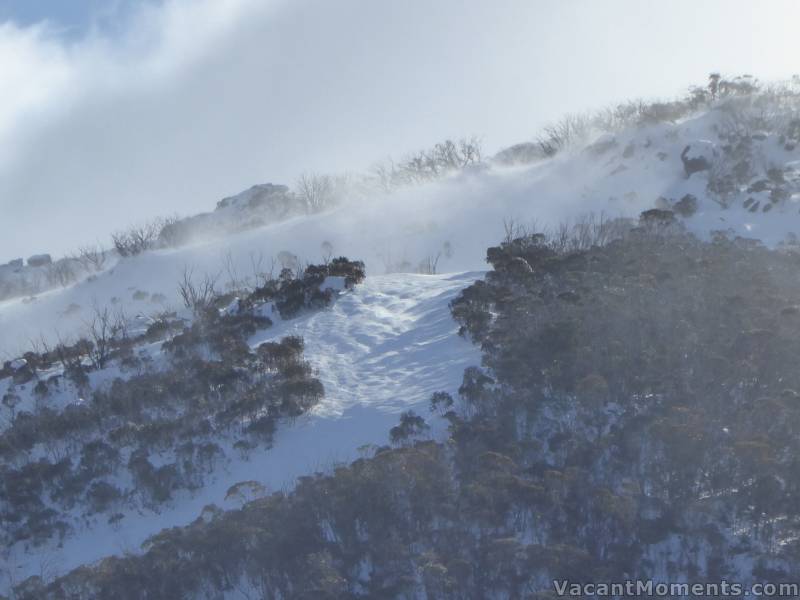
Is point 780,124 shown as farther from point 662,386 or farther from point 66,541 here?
point 66,541

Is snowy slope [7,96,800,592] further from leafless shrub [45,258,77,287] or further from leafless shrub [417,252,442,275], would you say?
leafless shrub [45,258,77,287]

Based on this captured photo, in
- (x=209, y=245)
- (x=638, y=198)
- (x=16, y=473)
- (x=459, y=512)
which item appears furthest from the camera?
(x=209, y=245)

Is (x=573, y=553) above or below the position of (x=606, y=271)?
below

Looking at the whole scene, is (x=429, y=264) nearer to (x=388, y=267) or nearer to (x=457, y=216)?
(x=388, y=267)

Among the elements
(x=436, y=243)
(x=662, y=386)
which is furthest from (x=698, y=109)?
(x=662, y=386)

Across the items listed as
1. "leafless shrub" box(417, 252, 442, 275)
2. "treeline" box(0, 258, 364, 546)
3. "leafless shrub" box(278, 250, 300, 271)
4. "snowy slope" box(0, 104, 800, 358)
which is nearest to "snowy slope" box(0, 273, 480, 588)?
"treeline" box(0, 258, 364, 546)

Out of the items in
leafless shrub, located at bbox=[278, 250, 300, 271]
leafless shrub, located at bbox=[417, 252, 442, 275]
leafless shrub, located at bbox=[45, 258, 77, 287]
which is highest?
leafless shrub, located at bbox=[45, 258, 77, 287]

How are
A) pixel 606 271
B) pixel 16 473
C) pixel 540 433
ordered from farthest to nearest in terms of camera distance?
pixel 606 271, pixel 16 473, pixel 540 433

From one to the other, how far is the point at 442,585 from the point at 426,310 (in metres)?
10.9

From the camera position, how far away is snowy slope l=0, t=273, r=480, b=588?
15.9 m

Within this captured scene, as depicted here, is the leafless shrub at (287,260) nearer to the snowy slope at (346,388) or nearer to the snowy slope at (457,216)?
the snowy slope at (457,216)

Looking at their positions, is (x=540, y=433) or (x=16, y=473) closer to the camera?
(x=540, y=433)

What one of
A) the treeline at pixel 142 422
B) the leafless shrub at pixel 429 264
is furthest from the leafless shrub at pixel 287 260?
the treeline at pixel 142 422

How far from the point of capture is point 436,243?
1508 inches
